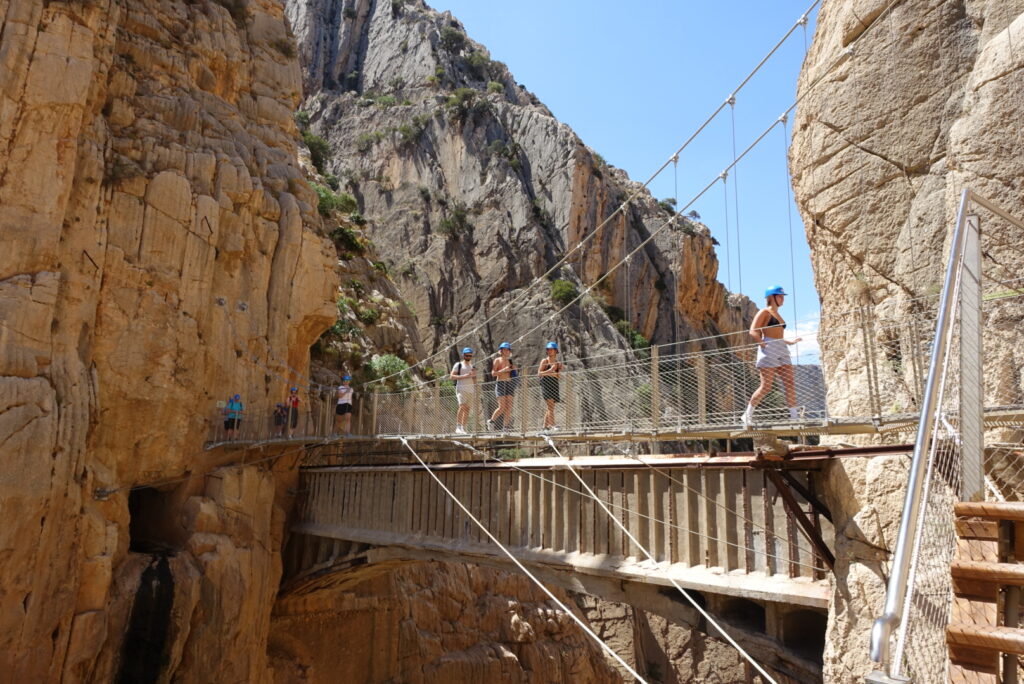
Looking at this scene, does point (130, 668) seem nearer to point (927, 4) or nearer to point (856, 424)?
point (856, 424)

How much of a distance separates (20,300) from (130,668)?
5.29 meters

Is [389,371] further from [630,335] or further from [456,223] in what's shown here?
[630,335]

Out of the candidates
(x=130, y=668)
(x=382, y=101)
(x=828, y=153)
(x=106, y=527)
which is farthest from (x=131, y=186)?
(x=382, y=101)

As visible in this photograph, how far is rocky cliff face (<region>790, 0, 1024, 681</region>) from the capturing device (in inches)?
209

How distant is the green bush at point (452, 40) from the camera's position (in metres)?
41.1

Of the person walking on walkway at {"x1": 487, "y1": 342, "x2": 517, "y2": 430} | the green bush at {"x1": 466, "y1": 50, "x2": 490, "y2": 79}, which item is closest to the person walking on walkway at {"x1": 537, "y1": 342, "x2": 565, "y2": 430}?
the person walking on walkway at {"x1": 487, "y1": 342, "x2": 517, "y2": 430}

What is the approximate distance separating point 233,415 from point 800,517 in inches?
365

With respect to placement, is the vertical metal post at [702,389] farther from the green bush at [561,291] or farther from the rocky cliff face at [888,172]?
Result: the green bush at [561,291]

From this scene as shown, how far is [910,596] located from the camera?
231 centimetres

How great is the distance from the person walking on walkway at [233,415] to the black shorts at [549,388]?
20.4 feet

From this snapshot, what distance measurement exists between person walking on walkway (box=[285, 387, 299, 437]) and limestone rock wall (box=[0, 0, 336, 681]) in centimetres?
34

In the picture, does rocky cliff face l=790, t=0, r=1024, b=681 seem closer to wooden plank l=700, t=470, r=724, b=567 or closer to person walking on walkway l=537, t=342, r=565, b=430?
wooden plank l=700, t=470, r=724, b=567

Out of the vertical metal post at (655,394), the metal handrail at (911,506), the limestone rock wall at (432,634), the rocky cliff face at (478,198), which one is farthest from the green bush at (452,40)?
the metal handrail at (911,506)

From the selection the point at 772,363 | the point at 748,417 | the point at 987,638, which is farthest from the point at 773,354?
the point at 987,638
